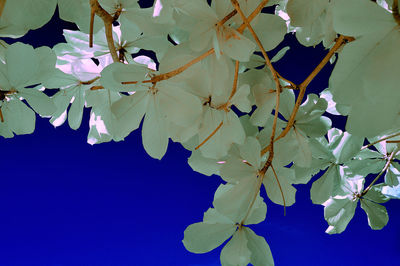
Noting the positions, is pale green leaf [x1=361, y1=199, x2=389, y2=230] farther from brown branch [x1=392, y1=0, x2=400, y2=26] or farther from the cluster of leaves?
brown branch [x1=392, y1=0, x2=400, y2=26]

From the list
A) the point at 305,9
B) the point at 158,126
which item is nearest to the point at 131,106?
the point at 158,126

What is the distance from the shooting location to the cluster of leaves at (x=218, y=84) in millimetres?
136

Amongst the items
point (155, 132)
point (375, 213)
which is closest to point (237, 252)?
point (155, 132)

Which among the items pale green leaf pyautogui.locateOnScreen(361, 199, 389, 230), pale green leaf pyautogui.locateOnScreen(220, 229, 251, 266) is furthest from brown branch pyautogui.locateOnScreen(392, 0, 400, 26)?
pale green leaf pyautogui.locateOnScreen(361, 199, 389, 230)

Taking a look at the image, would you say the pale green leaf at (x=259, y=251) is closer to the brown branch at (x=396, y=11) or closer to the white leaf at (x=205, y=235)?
the white leaf at (x=205, y=235)

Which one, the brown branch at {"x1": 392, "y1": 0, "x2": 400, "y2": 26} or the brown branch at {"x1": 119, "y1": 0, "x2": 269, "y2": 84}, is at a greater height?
the brown branch at {"x1": 392, "y1": 0, "x2": 400, "y2": 26}

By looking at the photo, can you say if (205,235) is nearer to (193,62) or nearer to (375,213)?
(193,62)

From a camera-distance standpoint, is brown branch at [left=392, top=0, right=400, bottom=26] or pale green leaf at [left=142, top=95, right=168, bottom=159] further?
pale green leaf at [left=142, top=95, right=168, bottom=159]

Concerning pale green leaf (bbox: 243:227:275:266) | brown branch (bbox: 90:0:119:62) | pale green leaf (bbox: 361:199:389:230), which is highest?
brown branch (bbox: 90:0:119:62)

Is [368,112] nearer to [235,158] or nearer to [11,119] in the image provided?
[235,158]

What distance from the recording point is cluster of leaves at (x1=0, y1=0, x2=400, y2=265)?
5.3 inches

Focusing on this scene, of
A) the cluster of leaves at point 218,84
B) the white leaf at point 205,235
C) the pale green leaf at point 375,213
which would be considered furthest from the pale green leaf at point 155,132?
the pale green leaf at point 375,213

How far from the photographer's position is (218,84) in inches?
8.5

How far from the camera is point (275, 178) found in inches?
10.6
